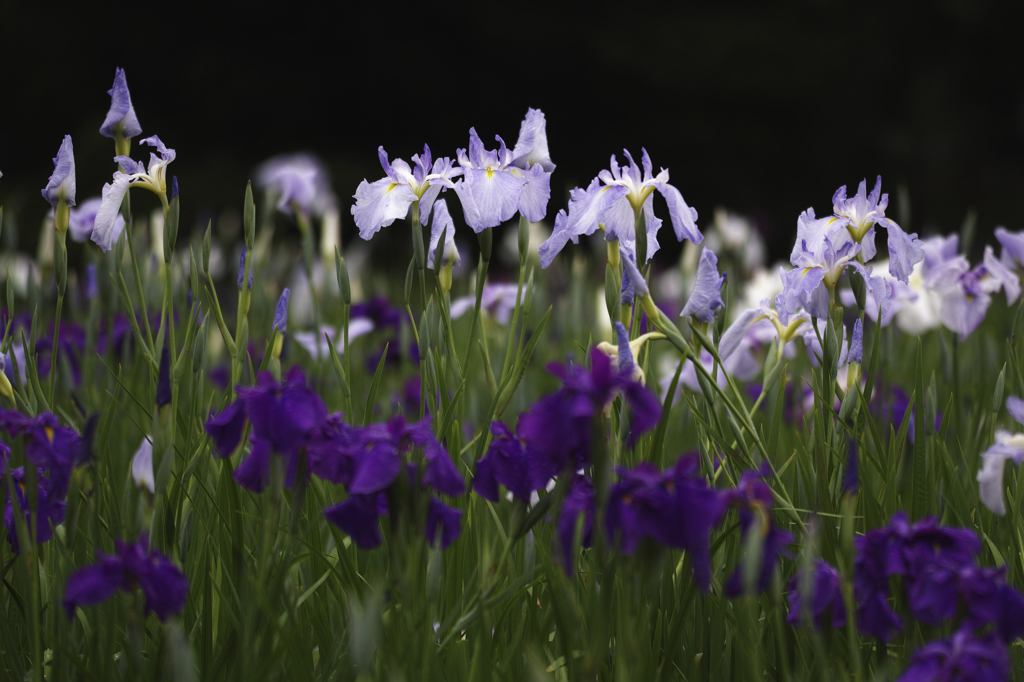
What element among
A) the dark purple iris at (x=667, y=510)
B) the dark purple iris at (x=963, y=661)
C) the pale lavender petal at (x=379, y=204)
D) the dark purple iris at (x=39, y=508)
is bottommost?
the dark purple iris at (x=39, y=508)

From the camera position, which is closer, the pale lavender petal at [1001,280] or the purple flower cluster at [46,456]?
the purple flower cluster at [46,456]

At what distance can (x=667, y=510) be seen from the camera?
910 mm

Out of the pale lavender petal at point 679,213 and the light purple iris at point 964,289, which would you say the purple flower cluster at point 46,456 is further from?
the light purple iris at point 964,289

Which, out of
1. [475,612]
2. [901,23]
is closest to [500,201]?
[475,612]

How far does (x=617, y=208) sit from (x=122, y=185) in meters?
0.93

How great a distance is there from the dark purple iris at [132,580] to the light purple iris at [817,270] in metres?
1.09

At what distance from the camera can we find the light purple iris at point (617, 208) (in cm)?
140

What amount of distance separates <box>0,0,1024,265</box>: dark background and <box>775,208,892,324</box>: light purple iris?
7.43 m

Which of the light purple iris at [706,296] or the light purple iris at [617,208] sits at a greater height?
the light purple iris at [617,208]

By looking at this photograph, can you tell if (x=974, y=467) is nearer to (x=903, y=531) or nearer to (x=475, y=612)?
(x=903, y=531)

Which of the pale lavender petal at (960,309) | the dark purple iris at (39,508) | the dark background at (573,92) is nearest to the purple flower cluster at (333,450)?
the dark purple iris at (39,508)

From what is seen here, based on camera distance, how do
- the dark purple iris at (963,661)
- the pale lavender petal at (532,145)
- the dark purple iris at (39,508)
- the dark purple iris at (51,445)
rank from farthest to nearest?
the pale lavender petal at (532,145) → the dark purple iris at (39,508) → the dark purple iris at (51,445) → the dark purple iris at (963,661)

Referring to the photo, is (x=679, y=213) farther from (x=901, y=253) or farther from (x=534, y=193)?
(x=901, y=253)

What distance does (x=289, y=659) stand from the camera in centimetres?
111
